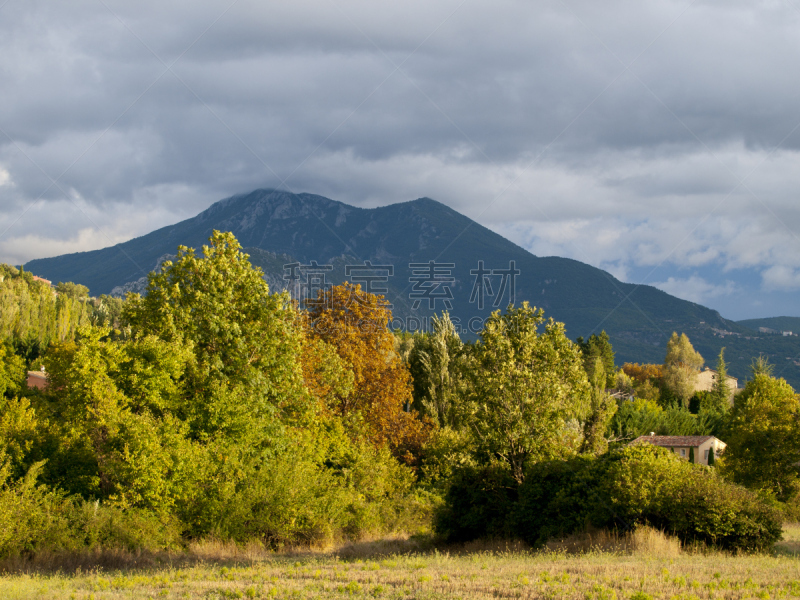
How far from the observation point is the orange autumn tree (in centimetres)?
3916

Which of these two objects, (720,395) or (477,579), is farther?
(720,395)

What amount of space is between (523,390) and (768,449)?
92.1 feet

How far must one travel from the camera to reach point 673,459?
74.4ft

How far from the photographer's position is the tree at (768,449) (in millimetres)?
43656


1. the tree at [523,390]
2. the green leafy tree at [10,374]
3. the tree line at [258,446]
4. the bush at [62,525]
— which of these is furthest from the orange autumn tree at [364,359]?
the green leafy tree at [10,374]

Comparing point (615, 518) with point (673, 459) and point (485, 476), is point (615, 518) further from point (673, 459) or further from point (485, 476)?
point (485, 476)

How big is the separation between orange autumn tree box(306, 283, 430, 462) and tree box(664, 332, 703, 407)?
81.3 meters

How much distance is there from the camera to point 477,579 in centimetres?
1441

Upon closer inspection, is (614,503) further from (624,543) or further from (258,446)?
(258,446)

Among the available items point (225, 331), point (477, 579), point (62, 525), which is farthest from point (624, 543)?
point (62, 525)

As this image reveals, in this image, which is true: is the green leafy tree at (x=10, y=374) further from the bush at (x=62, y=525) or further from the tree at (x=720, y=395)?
the tree at (x=720, y=395)

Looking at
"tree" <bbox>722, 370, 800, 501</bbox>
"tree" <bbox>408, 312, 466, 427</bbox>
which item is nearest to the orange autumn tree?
"tree" <bbox>408, 312, 466, 427</bbox>

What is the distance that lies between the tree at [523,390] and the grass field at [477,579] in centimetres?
717

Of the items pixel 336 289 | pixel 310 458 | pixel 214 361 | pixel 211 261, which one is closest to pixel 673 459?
pixel 310 458
